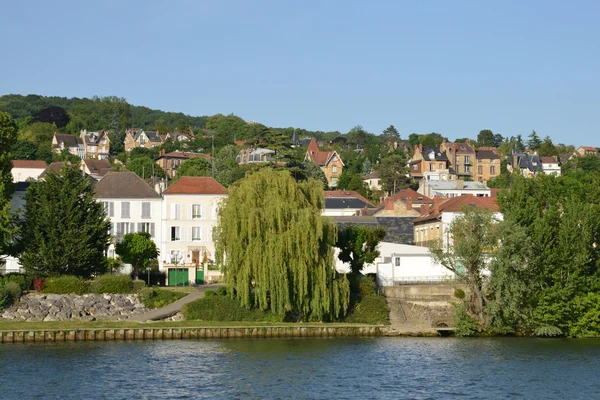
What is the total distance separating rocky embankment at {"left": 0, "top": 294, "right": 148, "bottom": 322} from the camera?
2207 inches

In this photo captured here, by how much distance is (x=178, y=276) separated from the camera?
70.8 m

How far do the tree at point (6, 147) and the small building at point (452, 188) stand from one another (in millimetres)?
66753

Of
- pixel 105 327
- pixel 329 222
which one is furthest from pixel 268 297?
pixel 105 327

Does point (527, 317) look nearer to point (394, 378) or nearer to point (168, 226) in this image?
point (394, 378)

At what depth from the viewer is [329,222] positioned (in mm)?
56719

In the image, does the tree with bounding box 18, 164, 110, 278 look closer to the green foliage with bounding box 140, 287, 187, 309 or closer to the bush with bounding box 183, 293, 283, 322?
the green foliage with bounding box 140, 287, 187, 309

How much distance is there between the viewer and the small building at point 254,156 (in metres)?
136

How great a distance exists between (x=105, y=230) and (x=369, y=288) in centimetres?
1817

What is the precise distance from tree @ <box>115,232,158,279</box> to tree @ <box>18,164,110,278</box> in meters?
5.32

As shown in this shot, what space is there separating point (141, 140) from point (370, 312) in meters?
142

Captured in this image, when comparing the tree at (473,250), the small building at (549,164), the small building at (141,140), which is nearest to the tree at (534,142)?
→ the small building at (549,164)

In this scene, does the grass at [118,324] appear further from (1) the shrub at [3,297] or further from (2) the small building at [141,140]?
(2) the small building at [141,140]

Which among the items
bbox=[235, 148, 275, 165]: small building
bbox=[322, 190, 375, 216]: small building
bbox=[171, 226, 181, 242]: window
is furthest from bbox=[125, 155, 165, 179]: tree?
bbox=[171, 226, 181, 242]: window

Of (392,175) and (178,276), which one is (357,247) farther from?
(392,175)
